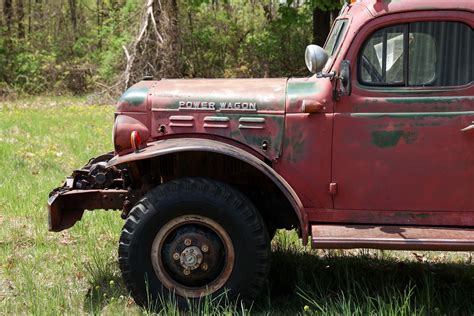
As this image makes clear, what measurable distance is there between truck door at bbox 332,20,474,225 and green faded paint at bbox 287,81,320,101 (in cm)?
20

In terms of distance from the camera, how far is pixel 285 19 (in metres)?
18.3

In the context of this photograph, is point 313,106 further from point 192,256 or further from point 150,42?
point 150,42

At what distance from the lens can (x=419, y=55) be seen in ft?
13.3

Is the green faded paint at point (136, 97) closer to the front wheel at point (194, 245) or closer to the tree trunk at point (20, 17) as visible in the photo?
the front wheel at point (194, 245)

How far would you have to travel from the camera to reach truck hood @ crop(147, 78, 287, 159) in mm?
4199

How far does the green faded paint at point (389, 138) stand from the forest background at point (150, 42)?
488 inches

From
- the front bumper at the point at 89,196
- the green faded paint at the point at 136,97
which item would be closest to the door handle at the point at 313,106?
the green faded paint at the point at 136,97

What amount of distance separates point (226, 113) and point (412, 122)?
1.18 metres

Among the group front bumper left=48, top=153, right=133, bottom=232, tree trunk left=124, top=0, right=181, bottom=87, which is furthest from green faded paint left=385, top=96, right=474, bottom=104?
tree trunk left=124, top=0, right=181, bottom=87

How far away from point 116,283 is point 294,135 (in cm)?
169

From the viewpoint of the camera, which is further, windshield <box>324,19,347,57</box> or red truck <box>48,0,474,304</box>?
windshield <box>324,19,347,57</box>

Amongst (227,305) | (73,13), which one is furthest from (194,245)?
(73,13)

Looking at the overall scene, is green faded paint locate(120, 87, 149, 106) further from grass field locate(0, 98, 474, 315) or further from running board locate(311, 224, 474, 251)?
running board locate(311, 224, 474, 251)

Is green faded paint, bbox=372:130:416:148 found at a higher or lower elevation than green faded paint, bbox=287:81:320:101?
lower
